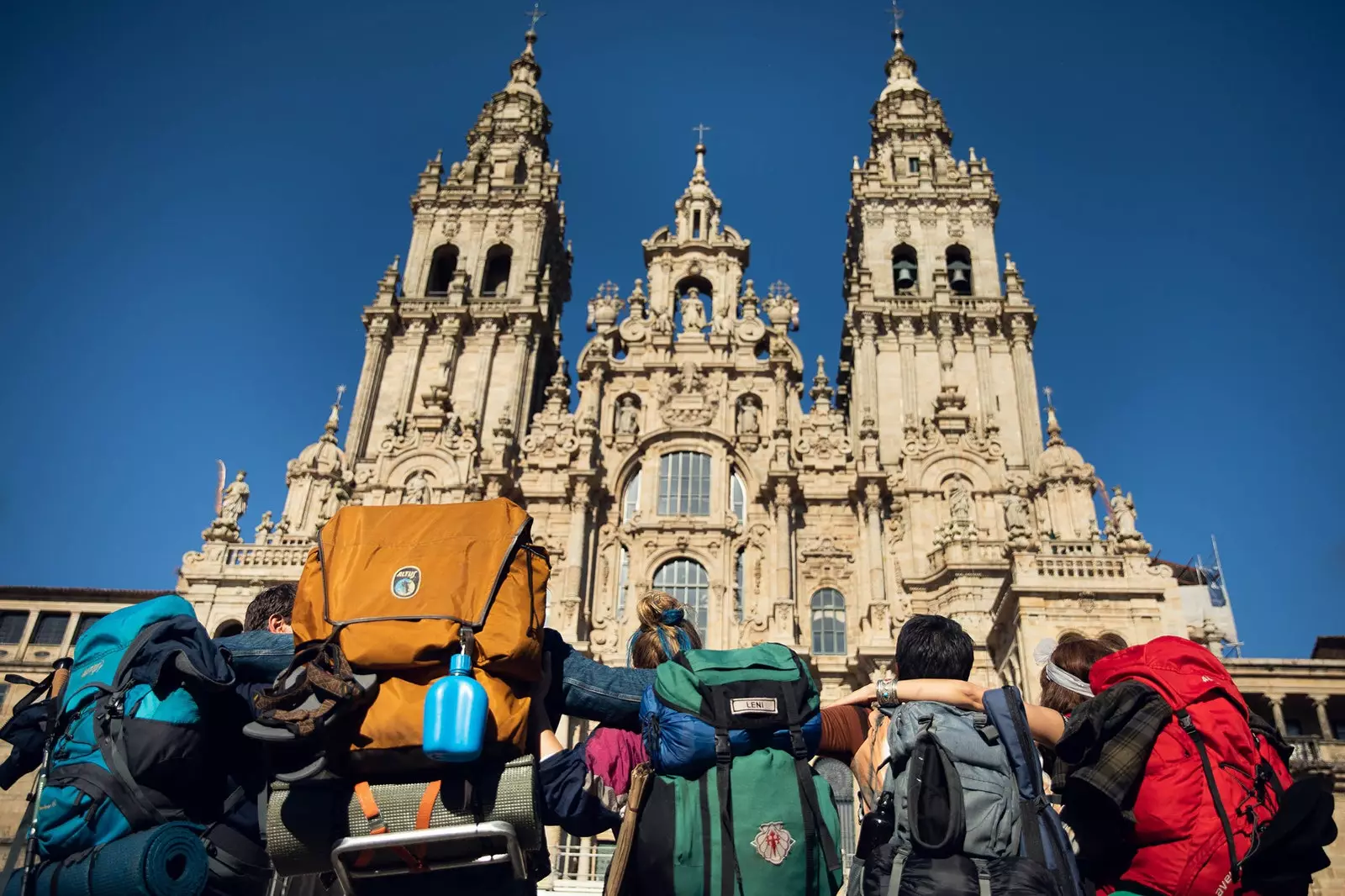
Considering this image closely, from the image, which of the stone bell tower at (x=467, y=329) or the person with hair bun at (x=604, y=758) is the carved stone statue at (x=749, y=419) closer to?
the stone bell tower at (x=467, y=329)

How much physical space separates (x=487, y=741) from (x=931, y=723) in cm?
192

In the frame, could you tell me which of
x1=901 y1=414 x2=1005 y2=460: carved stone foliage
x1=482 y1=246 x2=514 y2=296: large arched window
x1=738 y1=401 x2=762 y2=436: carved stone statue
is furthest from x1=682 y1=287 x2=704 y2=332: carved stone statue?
x1=901 y1=414 x2=1005 y2=460: carved stone foliage

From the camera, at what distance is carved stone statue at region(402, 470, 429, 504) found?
2790 centimetres

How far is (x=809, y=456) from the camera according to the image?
29.2 metres

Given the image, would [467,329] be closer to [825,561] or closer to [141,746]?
[825,561]

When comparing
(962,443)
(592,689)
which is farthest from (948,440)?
(592,689)

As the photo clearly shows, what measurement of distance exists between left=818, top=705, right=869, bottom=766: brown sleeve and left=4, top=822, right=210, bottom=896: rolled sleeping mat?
2.71 meters

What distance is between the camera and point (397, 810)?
357 cm

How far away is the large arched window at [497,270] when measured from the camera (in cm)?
3572

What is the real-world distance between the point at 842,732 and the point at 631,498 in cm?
2489

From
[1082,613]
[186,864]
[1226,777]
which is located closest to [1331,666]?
[1082,613]

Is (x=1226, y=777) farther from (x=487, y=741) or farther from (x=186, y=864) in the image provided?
(x=186, y=864)

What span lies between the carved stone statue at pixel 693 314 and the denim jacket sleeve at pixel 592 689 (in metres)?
28.8

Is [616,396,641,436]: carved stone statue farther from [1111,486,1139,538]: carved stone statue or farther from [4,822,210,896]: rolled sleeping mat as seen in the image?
[4,822,210,896]: rolled sleeping mat
